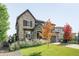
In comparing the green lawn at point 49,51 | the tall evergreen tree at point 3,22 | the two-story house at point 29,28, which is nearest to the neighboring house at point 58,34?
the two-story house at point 29,28

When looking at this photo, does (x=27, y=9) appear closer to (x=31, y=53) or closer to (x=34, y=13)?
(x=34, y=13)

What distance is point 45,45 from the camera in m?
10.4

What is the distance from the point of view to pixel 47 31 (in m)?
10.4

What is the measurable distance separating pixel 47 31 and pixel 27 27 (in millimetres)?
546

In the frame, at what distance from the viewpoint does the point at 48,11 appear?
10266 millimetres

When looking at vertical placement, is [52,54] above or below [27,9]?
below

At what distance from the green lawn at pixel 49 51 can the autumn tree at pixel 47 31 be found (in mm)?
248

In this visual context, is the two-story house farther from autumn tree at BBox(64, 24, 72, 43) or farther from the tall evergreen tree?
the tall evergreen tree

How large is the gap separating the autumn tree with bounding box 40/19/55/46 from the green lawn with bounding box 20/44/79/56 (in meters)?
0.25

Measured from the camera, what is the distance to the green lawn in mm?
10172

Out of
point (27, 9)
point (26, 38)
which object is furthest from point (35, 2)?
point (26, 38)

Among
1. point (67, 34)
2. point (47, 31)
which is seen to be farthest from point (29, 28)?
point (67, 34)

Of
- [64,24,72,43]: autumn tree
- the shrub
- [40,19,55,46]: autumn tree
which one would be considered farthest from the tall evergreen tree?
[64,24,72,43]: autumn tree

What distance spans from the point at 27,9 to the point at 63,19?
964 mm
